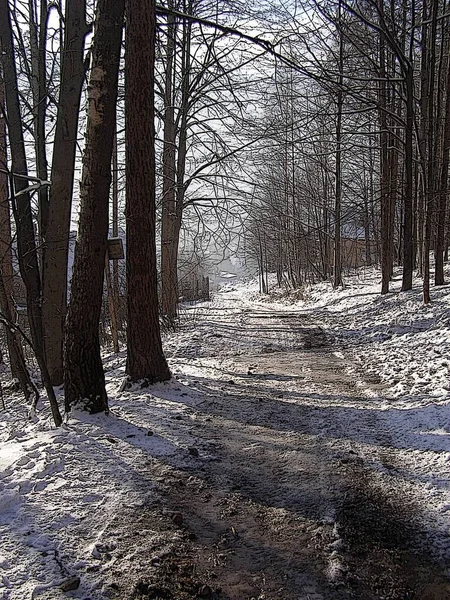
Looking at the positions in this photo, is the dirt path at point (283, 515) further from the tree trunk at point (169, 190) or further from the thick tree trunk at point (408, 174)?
the tree trunk at point (169, 190)

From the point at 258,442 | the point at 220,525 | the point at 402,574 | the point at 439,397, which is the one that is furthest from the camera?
the point at 439,397

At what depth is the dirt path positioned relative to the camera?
242 cm

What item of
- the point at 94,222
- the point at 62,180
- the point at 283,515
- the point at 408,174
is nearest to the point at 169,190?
the point at 408,174

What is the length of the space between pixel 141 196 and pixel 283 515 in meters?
3.96

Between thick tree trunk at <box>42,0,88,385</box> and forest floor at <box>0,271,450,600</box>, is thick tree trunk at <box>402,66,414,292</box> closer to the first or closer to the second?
forest floor at <box>0,271,450,600</box>

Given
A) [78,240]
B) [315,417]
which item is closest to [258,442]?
[315,417]

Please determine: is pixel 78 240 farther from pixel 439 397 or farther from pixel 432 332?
pixel 432 332

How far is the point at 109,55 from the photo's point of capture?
4.65 m

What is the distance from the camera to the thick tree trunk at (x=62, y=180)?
7004 mm

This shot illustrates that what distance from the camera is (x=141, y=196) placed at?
5.73 metres

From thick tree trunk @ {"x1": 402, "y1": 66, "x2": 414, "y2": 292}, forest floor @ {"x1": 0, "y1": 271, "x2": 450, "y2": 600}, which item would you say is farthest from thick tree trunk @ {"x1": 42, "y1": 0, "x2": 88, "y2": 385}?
thick tree trunk @ {"x1": 402, "y1": 66, "x2": 414, "y2": 292}

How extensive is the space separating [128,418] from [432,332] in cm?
513

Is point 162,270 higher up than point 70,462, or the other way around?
point 162,270

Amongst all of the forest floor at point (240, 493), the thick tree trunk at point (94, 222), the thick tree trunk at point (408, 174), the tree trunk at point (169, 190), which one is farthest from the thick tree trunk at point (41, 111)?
the thick tree trunk at point (408, 174)
